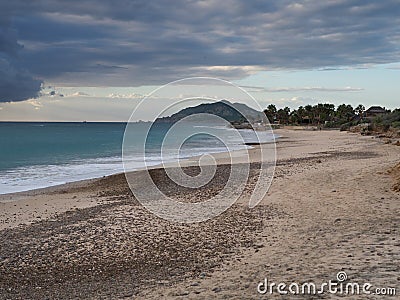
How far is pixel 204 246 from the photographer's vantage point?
8180mm

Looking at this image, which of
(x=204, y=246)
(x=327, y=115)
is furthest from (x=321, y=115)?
(x=204, y=246)

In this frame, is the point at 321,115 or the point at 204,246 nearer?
the point at 204,246

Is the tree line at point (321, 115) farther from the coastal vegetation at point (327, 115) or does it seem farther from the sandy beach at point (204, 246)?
the sandy beach at point (204, 246)

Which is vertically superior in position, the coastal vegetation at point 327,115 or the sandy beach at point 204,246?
the coastal vegetation at point 327,115

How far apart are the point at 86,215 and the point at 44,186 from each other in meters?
9.11

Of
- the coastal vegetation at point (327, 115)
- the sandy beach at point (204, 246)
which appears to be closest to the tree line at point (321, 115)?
the coastal vegetation at point (327, 115)

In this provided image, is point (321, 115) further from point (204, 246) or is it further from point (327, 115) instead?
point (204, 246)

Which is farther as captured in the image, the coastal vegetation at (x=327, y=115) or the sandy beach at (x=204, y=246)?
the coastal vegetation at (x=327, y=115)

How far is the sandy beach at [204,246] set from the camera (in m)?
6.05

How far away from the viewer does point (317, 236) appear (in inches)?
322

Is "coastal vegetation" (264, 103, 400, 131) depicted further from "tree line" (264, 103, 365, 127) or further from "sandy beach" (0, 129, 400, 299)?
"sandy beach" (0, 129, 400, 299)

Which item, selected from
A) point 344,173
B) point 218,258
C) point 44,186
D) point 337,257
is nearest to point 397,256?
point 337,257

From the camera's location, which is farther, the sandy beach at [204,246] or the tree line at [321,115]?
the tree line at [321,115]

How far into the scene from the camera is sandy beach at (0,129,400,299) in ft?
19.8
